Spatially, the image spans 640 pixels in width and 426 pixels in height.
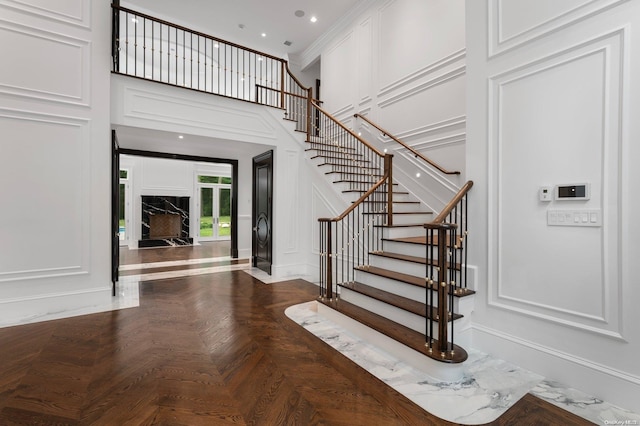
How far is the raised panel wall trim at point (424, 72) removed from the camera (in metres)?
4.66

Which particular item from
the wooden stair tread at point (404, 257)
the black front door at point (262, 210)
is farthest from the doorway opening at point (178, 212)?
the wooden stair tread at point (404, 257)

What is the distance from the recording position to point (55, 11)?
12.5 ft

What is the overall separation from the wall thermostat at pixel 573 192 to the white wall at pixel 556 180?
0.04m

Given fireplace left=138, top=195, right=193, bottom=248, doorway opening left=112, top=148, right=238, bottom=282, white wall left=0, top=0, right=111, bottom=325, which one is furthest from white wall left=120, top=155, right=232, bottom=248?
white wall left=0, top=0, right=111, bottom=325

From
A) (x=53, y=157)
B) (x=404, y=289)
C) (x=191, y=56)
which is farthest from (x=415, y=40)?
(x=53, y=157)

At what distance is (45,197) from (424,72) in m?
6.02

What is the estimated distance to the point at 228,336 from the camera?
3.15 meters

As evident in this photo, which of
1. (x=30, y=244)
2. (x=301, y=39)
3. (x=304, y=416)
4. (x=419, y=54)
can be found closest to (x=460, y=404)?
(x=304, y=416)

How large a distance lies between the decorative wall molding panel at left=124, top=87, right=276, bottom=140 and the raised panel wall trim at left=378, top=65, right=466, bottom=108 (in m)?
2.39

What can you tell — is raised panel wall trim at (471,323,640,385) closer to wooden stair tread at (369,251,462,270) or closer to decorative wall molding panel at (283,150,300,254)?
wooden stair tread at (369,251,462,270)

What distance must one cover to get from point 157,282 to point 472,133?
18.2 feet

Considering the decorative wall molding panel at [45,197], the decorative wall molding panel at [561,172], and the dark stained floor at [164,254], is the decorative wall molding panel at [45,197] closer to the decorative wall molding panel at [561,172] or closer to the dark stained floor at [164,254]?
the dark stained floor at [164,254]

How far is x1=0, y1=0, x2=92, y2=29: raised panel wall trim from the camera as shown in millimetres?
3637

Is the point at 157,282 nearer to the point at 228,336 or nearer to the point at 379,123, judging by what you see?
the point at 228,336
